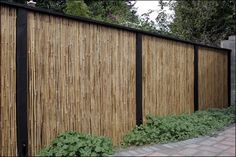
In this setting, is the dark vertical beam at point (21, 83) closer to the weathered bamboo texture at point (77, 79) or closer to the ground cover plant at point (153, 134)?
the weathered bamboo texture at point (77, 79)

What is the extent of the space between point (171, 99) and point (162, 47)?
1.13 m

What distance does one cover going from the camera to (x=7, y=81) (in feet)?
14.0

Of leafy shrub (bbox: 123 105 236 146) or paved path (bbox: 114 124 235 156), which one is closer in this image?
paved path (bbox: 114 124 235 156)

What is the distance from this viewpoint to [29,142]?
448 cm

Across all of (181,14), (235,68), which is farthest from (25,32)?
(181,14)

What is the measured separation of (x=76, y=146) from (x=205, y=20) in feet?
29.9

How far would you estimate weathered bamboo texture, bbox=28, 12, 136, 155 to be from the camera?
4.60m

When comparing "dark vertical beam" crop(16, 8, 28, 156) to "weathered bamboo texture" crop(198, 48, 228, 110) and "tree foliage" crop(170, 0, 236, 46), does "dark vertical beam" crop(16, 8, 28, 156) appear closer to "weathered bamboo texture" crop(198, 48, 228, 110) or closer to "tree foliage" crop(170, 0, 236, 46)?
"weathered bamboo texture" crop(198, 48, 228, 110)

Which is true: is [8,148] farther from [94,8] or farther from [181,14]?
[94,8]

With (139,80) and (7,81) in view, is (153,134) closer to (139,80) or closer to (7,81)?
(139,80)

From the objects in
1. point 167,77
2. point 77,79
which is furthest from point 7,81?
point 167,77

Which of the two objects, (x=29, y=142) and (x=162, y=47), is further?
(x=162, y=47)

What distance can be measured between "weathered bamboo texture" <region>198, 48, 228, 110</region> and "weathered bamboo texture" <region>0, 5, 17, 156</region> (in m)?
5.25

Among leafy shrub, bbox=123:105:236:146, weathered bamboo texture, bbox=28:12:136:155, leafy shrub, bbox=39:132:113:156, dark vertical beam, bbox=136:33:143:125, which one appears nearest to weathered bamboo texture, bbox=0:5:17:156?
weathered bamboo texture, bbox=28:12:136:155
